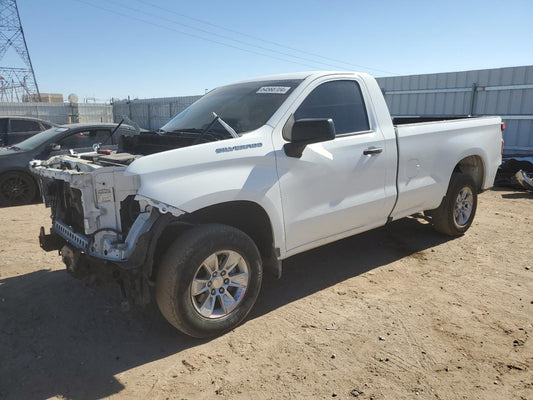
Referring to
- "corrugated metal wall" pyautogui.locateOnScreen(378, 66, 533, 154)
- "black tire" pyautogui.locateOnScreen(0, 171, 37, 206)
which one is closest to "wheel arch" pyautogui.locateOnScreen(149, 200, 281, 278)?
"black tire" pyautogui.locateOnScreen(0, 171, 37, 206)

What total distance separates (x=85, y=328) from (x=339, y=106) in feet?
9.74

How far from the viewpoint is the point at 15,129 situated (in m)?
11.3

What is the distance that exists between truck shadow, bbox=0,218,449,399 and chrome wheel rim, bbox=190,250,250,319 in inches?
12.5

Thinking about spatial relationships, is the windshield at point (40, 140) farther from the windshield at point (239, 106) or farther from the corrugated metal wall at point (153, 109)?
the corrugated metal wall at point (153, 109)

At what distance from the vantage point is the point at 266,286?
4359 millimetres

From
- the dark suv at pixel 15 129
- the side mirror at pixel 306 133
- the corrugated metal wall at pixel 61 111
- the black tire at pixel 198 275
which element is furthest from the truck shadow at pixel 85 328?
the corrugated metal wall at pixel 61 111

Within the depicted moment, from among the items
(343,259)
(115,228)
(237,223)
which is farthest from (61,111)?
(115,228)

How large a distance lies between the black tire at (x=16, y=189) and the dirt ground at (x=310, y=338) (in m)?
3.44

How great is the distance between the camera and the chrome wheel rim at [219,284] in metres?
3.23

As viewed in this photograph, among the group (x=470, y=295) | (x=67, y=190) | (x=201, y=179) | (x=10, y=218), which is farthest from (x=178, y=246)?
(x=10, y=218)

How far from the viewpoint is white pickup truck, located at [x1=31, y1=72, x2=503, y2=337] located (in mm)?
2986

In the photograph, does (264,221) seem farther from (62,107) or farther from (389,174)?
(62,107)

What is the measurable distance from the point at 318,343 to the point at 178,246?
1.29 metres

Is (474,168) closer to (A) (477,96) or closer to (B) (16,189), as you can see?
(B) (16,189)
